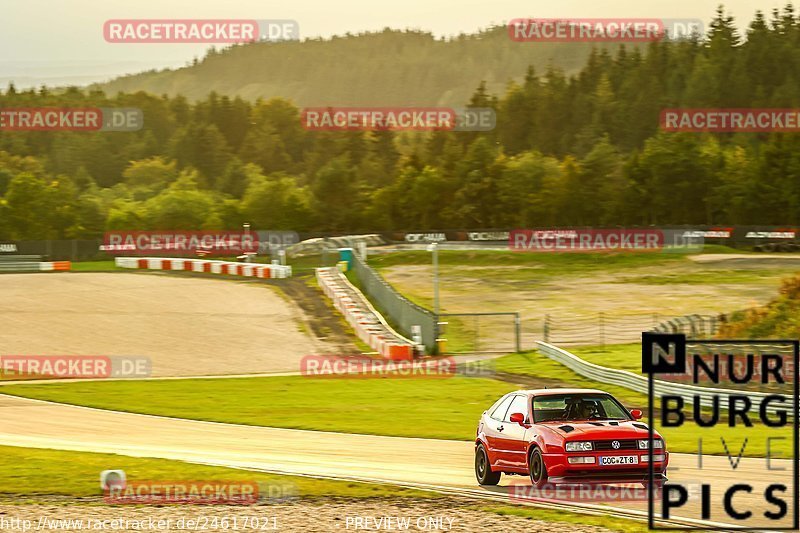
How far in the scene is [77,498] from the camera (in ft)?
52.6

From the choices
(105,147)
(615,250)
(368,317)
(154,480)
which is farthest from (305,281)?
(105,147)

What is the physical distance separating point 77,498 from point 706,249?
67.4 m

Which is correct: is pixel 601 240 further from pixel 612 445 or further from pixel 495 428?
pixel 612 445

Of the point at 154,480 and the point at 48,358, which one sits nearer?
the point at 154,480

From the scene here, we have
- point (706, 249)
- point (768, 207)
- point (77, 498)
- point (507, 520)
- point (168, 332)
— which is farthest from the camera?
point (768, 207)

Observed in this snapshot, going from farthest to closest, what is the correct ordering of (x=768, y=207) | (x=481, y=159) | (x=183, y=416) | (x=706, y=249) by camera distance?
(x=481, y=159)
(x=768, y=207)
(x=706, y=249)
(x=183, y=416)

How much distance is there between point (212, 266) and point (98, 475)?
164ft

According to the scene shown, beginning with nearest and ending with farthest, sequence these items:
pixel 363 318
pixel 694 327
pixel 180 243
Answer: pixel 694 327, pixel 363 318, pixel 180 243

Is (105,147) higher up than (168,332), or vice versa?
(105,147)

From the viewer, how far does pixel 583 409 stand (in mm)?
14742

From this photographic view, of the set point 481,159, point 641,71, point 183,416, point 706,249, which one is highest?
point 641,71

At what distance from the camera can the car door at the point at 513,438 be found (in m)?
14.8

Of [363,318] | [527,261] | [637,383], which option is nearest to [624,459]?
[637,383]

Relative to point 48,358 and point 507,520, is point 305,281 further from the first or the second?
point 507,520
